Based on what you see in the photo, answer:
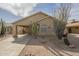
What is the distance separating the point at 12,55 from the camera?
4637 mm

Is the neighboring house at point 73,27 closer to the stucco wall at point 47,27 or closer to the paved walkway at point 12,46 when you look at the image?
the stucco wall at point 47,27

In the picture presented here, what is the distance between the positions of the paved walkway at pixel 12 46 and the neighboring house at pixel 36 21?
24 centimetres

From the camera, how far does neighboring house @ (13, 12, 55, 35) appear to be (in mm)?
5016

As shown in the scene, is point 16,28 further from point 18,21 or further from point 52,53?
point 52,53

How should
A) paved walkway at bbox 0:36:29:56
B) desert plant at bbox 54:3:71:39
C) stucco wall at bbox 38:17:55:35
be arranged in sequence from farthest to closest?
stucco wall at bbox 38:17:55:35 → desert plant at bbox 54:3:71:39 → paved walkway at bbox 0:36:29:56

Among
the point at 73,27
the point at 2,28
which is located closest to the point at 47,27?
the point at 73,27

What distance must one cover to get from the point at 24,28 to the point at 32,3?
72cm

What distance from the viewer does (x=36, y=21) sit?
5.11 meters

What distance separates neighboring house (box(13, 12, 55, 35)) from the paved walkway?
24 centimetres

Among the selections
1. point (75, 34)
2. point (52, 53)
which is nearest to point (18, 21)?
point (52, 53)

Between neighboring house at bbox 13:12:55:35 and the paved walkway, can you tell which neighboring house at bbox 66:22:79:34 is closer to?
neighboring house at bbox 13:12:55:35

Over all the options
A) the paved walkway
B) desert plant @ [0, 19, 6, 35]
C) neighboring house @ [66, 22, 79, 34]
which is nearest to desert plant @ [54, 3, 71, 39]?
neighboring house @ [66, 22, 79, 34]

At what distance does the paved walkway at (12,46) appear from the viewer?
→ 472cm

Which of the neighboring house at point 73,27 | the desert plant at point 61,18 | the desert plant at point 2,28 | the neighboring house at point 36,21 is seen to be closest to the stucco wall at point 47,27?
the neighboring house at point 36,21
